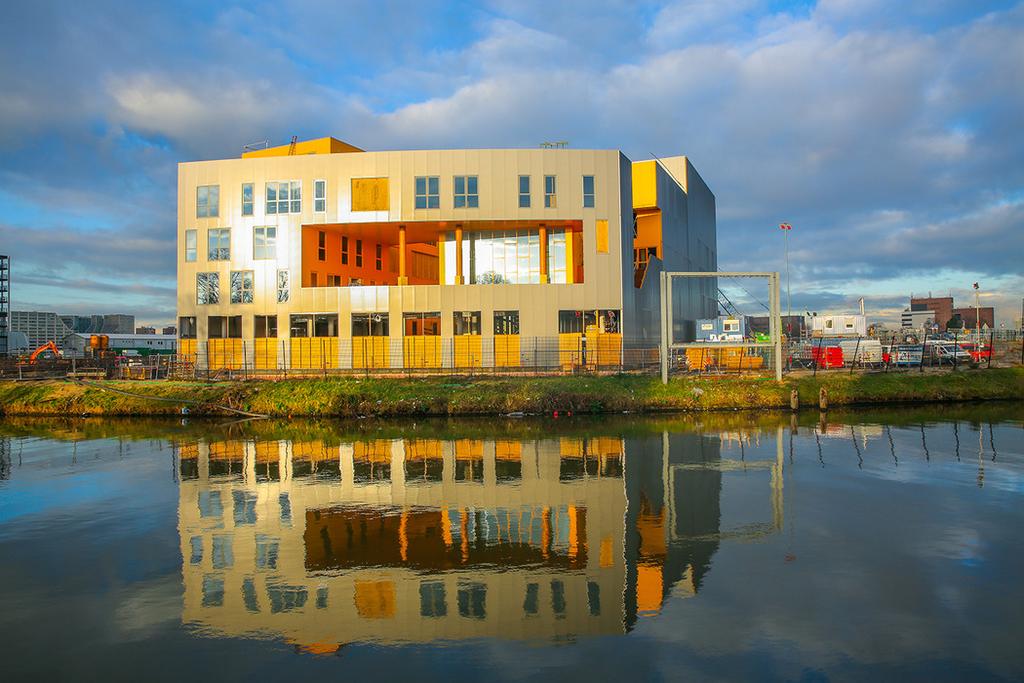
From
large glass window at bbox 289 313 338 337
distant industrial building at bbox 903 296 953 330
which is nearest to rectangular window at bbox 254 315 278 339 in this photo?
large glass window at bbox 289 313 338 337

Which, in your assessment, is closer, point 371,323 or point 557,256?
point 371,323

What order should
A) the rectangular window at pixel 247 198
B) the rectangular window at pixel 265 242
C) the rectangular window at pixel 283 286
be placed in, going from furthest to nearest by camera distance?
the rectangular window at pixel 247 198
the rectangular window at pixel 265 242
the rectangular window at pixel 283 286

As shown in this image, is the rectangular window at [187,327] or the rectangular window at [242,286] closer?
the rectangular window at [242,286]

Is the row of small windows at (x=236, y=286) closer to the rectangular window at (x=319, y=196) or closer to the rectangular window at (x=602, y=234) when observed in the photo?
the rectangular window at (x=319, y=196)

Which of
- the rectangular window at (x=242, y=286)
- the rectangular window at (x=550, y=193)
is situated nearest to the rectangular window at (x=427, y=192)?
the rectangular window at (x=550, y=193)

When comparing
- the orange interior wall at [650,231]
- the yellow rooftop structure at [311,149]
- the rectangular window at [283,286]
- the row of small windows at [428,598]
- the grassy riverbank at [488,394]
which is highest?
the yellow rooftop structure at [311,149]

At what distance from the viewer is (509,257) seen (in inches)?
1881

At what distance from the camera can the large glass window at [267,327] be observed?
152ft

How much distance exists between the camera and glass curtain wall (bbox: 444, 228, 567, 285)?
1863 inches

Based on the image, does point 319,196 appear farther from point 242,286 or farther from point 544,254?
point 544,254

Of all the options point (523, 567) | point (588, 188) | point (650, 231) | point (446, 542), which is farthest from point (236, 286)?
point (523, 567)

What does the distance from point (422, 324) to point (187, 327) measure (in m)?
16.4

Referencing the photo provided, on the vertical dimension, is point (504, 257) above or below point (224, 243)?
below

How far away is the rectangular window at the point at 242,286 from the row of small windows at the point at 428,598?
40.2 metres
